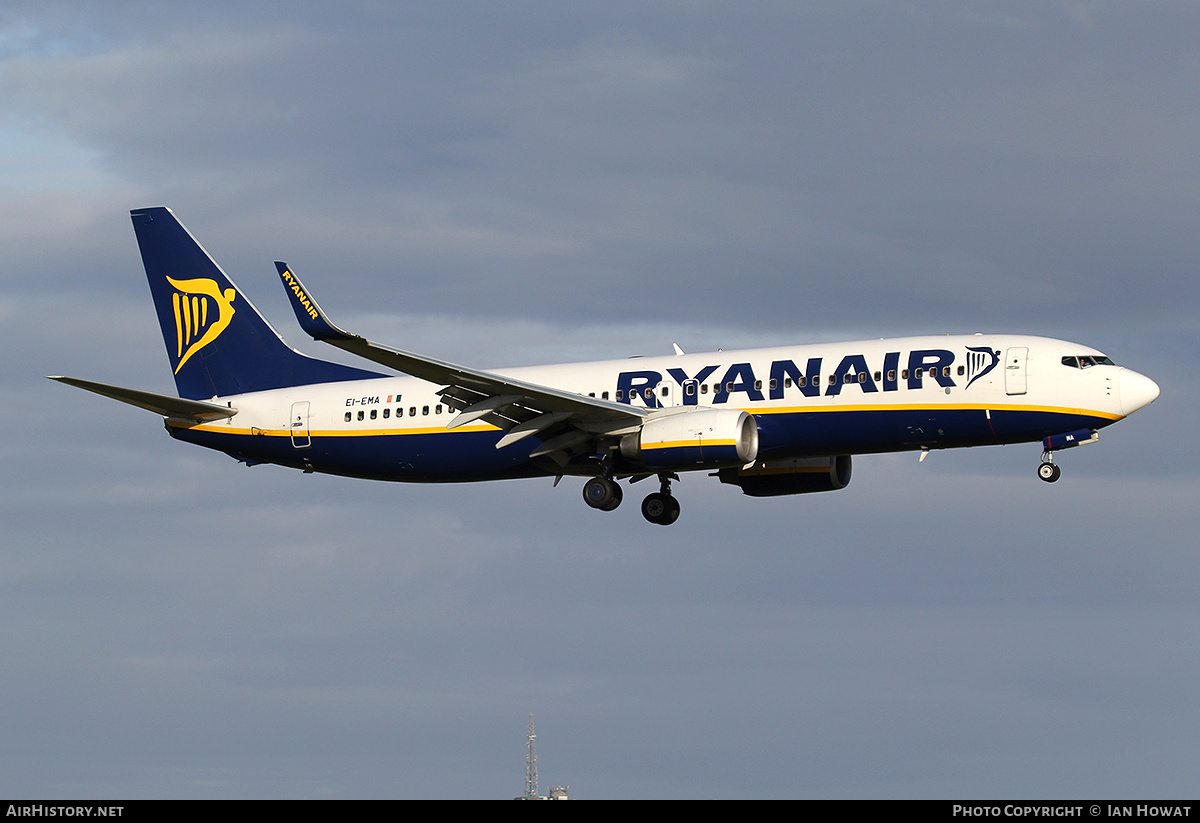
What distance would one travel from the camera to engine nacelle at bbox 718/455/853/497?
52.8 meters

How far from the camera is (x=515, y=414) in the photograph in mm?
49375

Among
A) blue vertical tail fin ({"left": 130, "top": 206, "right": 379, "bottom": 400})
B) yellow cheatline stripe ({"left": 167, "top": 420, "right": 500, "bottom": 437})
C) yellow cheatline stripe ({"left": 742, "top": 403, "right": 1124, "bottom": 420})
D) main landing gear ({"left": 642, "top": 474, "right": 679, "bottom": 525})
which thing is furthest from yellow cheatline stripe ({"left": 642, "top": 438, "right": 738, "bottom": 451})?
blue vertical tail fin ({"left": 130, "top": 206, "right": 379, "bottom": 400})

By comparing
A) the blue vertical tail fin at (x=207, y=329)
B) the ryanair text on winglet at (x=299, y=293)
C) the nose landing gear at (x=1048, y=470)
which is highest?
the blue vertical tail fin at (x=207, y=329)

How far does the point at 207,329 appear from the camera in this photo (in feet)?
194

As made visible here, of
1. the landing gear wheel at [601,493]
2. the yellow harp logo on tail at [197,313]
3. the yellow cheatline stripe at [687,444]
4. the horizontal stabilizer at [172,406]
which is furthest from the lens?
the yellow harp logo on tail at [197,313]

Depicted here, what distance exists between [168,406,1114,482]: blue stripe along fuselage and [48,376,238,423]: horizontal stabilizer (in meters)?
0.51

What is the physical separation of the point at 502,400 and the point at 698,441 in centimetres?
592

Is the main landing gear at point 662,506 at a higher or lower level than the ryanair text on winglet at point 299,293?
lower

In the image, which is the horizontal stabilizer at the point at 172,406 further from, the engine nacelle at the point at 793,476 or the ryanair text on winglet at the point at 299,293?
the engine nacelle at the point at 793,476

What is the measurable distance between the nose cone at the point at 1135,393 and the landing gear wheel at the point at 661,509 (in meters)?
14.8

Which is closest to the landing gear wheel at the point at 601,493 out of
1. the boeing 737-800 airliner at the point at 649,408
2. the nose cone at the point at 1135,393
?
the boeing 737-800 airliner at the point at 649,408

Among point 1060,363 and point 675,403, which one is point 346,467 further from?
point 1060,363

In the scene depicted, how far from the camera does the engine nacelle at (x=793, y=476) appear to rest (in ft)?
A: 173
